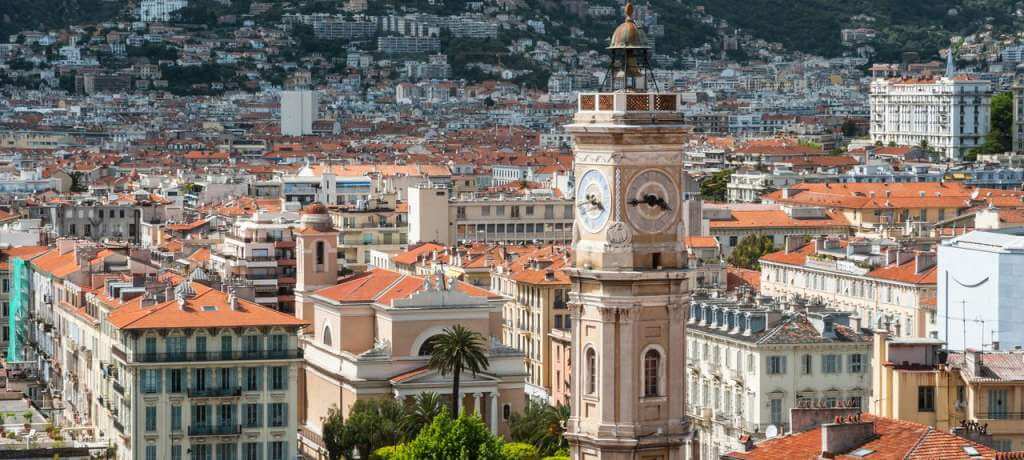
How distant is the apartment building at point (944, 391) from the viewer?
1709 inches

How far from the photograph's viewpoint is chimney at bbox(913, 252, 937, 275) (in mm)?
79312

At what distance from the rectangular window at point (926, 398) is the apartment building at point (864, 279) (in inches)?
1079

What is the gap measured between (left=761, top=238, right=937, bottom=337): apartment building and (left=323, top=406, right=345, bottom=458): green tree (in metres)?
15.4

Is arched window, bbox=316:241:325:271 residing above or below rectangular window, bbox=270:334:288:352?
above

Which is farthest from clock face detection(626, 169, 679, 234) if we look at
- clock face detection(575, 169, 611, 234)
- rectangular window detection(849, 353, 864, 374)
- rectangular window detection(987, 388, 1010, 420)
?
rectangular window detection(849, 353, 864, 374)

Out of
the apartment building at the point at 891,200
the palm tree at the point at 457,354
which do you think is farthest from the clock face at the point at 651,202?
the apartment building at the point at 891,200

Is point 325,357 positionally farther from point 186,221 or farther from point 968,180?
point 968,180

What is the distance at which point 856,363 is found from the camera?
61.6 m

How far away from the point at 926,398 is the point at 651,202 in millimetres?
10266

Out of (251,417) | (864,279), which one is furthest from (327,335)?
(864,279)

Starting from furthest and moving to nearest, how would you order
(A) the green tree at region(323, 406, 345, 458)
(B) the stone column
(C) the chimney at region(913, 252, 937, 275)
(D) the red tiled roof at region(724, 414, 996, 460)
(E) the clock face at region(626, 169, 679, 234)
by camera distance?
(C) the chimney at region(913, 252, 937, 275), (B) the stone column, (A) the green tree at region(323, 406, 345, 458), (E) the clock face at region(626, 169, 679, 234), (D) the red tiled roof at region(724, 414, 996, 460)

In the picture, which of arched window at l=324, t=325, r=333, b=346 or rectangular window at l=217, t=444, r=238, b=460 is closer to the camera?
rectangular window at l=217, t=444, r=238, b=460

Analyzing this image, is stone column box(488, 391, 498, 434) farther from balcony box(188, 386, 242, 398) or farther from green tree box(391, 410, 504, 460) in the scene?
green tree box(391, 410, 504, 460)

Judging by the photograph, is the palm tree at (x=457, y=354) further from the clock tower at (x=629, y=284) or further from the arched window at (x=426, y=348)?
the clock tower at (x=629, y=284)
